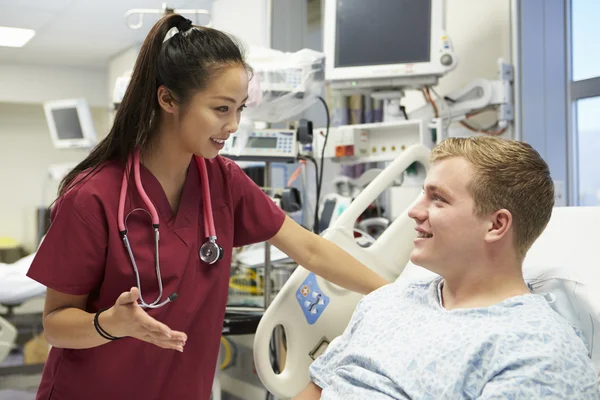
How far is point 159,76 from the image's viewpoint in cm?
143

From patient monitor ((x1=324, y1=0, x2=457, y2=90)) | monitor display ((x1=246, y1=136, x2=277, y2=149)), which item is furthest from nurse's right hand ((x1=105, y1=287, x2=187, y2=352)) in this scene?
patient monitor ((x1=324, y1=0, x2=457, y2=90))

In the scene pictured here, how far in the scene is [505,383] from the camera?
3.52ft

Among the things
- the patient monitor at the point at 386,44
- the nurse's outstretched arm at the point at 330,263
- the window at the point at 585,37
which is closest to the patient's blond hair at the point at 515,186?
the nurse's outstretched arm at the point at 330,263

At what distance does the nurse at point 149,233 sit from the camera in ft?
4.44

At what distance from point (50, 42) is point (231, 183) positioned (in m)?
6.51

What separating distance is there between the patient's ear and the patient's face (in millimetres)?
12

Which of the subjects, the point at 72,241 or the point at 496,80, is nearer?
the point at 72,241

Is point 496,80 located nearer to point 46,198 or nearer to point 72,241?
point 72,241

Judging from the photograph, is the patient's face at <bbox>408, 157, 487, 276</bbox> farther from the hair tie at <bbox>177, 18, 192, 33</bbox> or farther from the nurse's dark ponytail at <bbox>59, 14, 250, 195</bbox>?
the hair tie at <bbox>177, 18, 192, 33</bbox>

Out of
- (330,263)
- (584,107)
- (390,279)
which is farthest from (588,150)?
(330,263)

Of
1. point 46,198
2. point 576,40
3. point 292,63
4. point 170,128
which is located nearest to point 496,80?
point 576,40

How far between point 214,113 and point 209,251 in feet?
1.03

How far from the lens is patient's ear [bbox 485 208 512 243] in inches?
49.8

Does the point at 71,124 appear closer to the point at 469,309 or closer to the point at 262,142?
the point at 262,142
